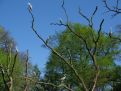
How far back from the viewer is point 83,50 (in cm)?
4300

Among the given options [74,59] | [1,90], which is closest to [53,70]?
[74,59]

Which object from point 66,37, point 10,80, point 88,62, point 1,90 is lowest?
point 10,80

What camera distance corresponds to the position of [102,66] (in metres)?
43.7

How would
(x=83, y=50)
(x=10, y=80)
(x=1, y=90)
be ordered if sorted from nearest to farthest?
(x=10, y=80) < (x=1, y=90) < (x=83, y=50)

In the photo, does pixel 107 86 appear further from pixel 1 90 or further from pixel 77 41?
pixel 1 90

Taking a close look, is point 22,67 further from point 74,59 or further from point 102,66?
point 102,66

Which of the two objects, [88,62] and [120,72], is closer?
[88,62]

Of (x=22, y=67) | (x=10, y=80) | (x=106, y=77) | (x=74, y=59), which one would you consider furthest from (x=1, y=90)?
(x=10, y=80)

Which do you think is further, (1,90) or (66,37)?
(66,37)

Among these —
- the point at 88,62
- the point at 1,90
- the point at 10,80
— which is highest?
the point at 88,62

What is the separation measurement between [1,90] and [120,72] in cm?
1297

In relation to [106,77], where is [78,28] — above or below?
above

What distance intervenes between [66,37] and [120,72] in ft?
22.9

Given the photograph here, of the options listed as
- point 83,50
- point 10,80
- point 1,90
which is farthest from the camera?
point 83,50
